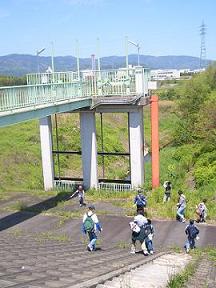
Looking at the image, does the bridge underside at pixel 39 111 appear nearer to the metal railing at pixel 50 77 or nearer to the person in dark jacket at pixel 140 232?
the metal railing at pixel 50 77

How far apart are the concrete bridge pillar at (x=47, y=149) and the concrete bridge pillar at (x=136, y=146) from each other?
4.65 metres

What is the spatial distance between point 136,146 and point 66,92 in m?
4.79

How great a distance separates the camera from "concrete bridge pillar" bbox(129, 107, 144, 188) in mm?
22891

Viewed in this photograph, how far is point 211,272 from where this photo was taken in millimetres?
10609

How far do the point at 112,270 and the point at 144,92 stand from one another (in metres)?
15.3

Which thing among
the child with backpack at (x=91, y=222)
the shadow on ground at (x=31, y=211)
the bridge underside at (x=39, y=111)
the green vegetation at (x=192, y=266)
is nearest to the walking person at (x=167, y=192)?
the shadow on ground at (x=31, y=211)

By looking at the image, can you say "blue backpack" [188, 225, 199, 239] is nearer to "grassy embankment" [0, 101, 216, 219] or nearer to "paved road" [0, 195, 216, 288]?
"paved road" [0, 195, 216, 288]

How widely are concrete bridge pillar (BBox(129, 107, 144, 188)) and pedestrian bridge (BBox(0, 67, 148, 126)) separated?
42.1 inches

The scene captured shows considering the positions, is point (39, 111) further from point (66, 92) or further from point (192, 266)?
point (192, 266)

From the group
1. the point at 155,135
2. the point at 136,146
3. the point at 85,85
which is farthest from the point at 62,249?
the point at 85,85

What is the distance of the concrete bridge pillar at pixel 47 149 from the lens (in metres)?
24.4

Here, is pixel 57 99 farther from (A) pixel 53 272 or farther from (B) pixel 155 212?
(A) pixel 53 272

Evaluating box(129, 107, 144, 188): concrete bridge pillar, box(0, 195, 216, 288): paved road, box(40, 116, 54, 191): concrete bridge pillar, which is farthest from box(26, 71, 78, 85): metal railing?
box(0, 195, 216, 288): paved road

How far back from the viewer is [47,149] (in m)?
24.7
